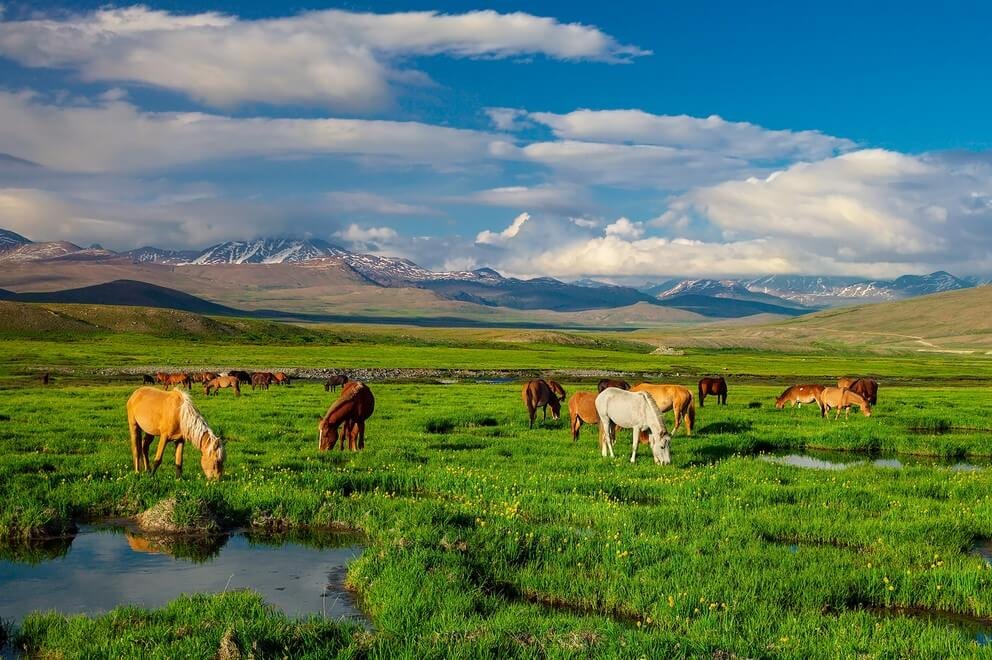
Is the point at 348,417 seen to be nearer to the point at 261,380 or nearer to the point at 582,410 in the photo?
the point at 582,410

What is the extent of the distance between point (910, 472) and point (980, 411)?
24.7m

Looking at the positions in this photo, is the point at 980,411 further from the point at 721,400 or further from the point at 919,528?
the point at 919,528

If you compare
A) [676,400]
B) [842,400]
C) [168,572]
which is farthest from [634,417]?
[842,400]

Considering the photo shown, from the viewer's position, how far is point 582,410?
85.8ft

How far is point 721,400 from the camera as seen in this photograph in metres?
46.3

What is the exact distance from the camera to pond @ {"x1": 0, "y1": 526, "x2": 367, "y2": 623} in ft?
33.4

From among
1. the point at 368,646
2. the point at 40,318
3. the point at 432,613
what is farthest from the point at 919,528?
the point at 40,318

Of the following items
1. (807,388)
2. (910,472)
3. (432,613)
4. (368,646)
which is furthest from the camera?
(807,388)

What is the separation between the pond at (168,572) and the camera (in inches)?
401

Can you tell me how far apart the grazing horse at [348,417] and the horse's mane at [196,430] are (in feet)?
18.0

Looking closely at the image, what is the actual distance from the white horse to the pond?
34.5ft

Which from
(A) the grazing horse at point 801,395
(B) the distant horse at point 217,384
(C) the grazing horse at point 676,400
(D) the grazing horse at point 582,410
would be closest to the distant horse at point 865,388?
(A) the grazing horse at point 801,395

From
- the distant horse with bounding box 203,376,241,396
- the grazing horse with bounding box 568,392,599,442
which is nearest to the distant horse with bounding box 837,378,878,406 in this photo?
the grazing horse with bounding box 568,392,599,442

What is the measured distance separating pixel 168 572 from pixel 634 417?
14045mm
